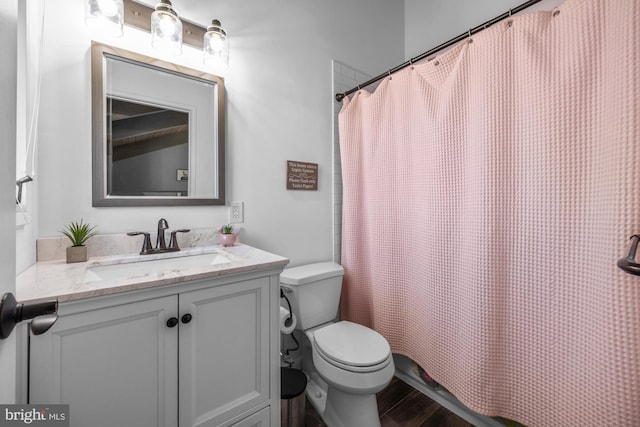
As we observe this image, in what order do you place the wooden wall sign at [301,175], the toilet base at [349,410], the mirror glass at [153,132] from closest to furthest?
the mirror glass at [153,132]
the toilet base at [349,410]
the wooden wall sign at [301,175]

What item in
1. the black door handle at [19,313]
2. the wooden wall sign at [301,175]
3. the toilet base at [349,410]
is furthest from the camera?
the wooden wall sign at [301,175]

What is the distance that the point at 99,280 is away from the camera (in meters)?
0.78

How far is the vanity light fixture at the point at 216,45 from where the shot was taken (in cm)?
128

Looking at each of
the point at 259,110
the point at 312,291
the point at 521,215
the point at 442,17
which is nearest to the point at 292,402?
the point at 312,291

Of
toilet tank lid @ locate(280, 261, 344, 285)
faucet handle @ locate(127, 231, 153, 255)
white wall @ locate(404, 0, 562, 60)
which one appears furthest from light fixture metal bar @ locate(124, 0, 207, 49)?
white wall @ locate(404, 0, 562, 60)

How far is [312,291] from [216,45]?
4.65 feet

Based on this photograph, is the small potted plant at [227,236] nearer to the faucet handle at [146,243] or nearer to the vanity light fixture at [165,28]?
→ the faucet handle at [146,243]

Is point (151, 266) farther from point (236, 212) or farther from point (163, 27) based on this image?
point (163, 27)

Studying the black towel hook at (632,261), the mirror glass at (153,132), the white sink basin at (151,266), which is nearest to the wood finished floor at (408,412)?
the white sink basin at (151,266)

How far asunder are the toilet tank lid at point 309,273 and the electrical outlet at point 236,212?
0.41 meters

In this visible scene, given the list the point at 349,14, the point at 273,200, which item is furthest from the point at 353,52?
the point at 273,200

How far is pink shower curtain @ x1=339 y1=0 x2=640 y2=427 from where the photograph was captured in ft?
2.80

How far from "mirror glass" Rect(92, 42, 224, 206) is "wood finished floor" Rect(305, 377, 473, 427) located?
1444 mm

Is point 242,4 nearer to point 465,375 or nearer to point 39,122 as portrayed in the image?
point 39,122
